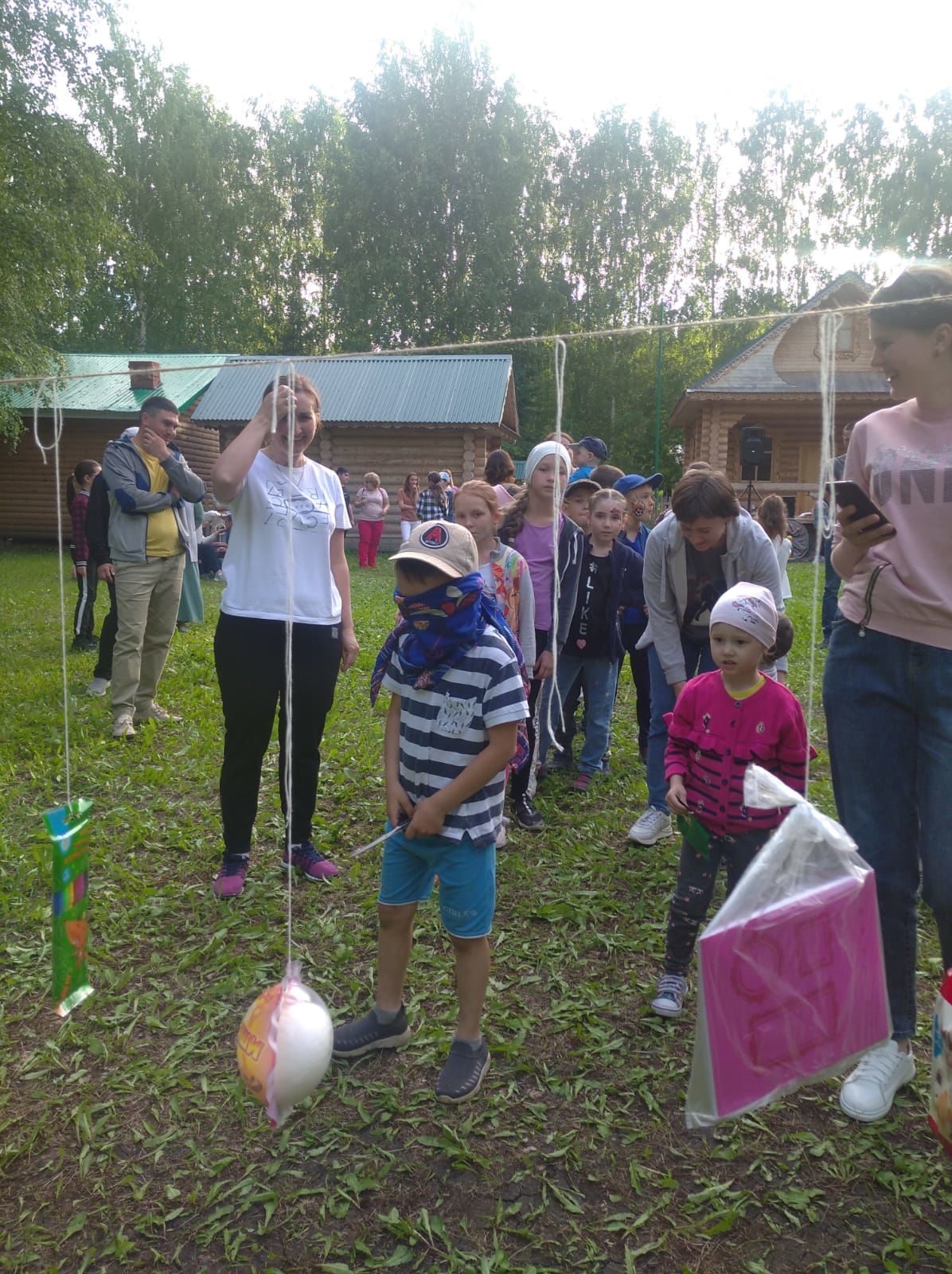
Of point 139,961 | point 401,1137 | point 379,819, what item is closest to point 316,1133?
point 401,1137

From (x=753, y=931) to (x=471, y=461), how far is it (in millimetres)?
18806

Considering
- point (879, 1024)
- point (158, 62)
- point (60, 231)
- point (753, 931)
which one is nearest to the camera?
point (753, 931)

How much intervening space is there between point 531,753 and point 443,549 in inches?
97.7

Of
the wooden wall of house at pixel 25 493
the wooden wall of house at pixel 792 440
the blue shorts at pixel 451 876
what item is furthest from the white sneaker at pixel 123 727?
the wooden wall of house at pixel 792 440

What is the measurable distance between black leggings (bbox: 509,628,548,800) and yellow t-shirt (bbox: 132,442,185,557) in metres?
2.63

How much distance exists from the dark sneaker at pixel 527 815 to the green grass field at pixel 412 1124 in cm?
39

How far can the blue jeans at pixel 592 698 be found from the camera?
5.04 metres

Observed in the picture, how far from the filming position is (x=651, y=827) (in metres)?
4.36

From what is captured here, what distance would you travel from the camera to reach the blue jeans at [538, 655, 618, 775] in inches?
199

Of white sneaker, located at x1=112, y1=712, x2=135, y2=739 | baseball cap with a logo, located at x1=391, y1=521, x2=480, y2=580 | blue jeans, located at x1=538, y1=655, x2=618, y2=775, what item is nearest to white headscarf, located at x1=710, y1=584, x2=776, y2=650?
baseball cap with a logo, located at x1=391, y1=521, x2=480, y2=580

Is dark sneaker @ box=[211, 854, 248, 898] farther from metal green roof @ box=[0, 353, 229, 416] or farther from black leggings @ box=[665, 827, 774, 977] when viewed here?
metal green roof @ box=[0, 353, 229, 416]

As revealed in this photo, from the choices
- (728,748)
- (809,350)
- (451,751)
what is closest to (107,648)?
(451,751)

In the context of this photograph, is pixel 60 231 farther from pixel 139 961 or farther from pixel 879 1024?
pixel 879 1024

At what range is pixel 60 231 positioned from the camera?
14.3 meters
